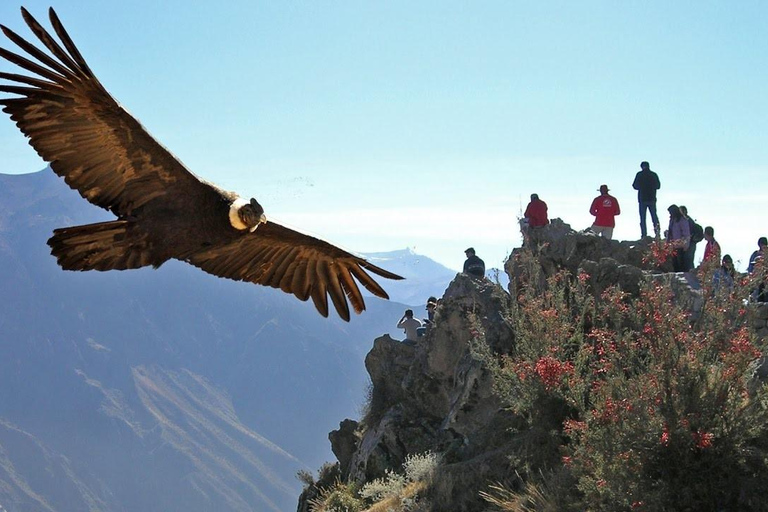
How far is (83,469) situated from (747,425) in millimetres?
167497

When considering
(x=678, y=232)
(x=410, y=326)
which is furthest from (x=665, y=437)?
(x=410, y=326)

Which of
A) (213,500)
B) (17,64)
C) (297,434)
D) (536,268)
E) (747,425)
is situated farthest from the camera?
(297,434)

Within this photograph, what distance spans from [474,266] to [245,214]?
27.5ft

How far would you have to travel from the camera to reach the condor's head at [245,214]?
6.76 m

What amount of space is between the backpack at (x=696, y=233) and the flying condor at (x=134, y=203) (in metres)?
7.40

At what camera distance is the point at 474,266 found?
1467 cm

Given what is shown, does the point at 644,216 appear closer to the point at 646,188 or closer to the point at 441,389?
the point at 646,188

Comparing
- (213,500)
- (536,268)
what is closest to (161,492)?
(213,500)

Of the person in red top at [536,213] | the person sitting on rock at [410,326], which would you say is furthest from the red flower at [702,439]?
the person sitting on rock at [410,326]

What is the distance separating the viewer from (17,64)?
586 cm

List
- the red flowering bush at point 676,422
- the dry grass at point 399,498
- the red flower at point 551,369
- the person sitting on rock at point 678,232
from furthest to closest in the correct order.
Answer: the person sitting on rock at point 678,232 → the dry grass at point 399,498 → the red flower at point 551,369 → the red flowering bush at point 676,422

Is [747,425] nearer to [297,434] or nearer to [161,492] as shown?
[161,492]

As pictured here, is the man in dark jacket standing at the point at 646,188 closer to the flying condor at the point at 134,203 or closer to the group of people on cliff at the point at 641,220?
the group of people on cliff at the point at 641,220

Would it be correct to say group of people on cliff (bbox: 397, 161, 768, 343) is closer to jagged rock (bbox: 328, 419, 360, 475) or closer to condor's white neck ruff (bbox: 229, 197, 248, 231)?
jagged rock (bbox: 328, 419, 360, 475)
